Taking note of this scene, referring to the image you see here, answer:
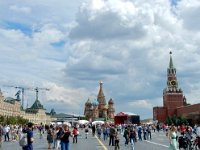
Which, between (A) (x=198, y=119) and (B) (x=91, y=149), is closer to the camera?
(B) (x=91, y=149)

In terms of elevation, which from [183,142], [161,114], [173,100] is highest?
[173,100]

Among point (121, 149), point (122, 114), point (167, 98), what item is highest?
point (167, 98)

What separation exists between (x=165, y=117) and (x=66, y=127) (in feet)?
571

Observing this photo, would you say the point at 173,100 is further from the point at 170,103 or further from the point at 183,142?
the point at 183,142

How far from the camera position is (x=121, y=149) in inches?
1097

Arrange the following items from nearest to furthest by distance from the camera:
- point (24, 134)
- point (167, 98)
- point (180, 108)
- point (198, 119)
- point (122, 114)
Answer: point (24, 134) < point (122, 114) < point (198, 119) < point (180, 108) < point (167, 98)

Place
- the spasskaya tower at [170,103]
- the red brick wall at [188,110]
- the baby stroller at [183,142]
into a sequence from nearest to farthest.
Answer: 1. the baby stroller at [183,142]
2. the red brick wall at [188,110]
3. the spasskaya tower at [170,103]

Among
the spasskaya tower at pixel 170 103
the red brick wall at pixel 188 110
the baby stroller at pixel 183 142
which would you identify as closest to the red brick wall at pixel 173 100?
the spasskaya tower at pixel 170 103

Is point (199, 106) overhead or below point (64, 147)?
overhead

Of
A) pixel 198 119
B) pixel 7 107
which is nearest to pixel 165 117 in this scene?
pixel 198 119

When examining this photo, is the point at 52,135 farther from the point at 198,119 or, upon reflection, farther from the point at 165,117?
the point at 165,117

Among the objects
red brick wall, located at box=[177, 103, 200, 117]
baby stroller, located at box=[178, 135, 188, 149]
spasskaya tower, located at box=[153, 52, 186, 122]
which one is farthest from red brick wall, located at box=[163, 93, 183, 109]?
baby stroller, located at box=[178, 135, 188, 149]

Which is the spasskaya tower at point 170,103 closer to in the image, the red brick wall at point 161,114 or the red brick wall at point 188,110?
the red brick wall at point 161,114

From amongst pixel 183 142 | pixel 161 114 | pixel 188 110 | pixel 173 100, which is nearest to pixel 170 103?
pixel 173 100
